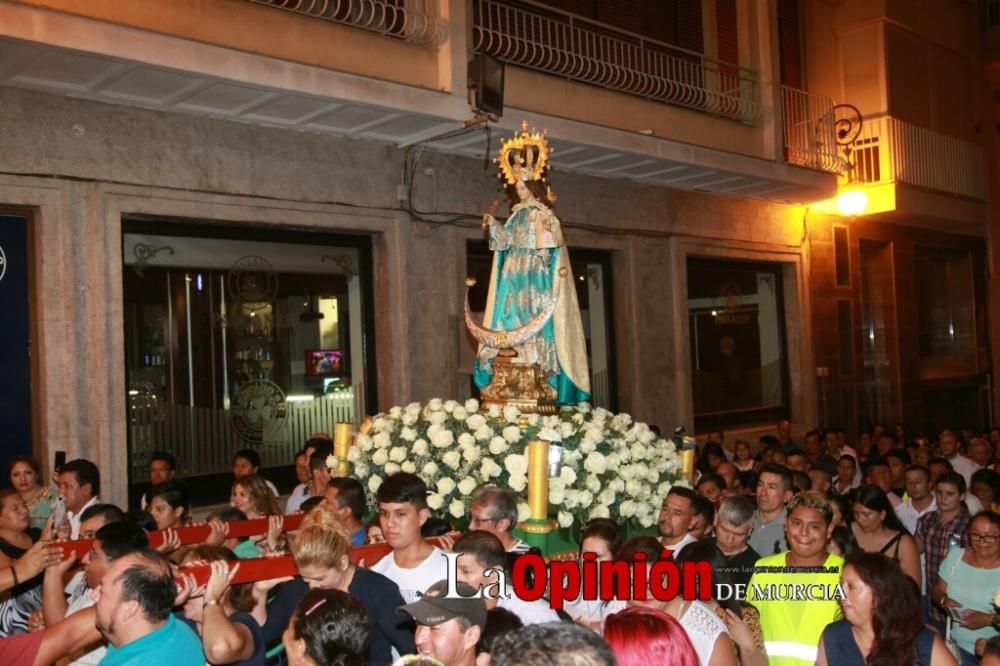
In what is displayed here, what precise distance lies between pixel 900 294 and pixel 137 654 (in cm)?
1717

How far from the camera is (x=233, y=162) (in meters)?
9.14

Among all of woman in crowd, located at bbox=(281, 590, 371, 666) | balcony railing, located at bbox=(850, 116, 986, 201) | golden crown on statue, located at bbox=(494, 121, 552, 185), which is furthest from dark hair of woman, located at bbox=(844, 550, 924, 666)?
balcony railing, located at bbox=(850, 116, 986, 201)

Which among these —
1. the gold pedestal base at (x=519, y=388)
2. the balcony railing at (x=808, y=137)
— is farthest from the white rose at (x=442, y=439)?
the balcony railing at (x=808, y=137)

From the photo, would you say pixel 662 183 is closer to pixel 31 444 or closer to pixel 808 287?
pixel 808 287

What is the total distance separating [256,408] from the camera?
9742 mm

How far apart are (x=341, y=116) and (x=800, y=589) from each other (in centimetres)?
648

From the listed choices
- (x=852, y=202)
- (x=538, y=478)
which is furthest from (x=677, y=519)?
(x=852, y=202)

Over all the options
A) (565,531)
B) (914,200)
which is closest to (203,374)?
(565,531)

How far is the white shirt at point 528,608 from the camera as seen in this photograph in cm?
377

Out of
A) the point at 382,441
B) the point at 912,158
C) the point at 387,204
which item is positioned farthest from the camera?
the point at 912,158

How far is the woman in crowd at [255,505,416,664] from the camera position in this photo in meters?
3.81

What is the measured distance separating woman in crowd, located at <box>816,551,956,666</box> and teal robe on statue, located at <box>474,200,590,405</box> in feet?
12.0

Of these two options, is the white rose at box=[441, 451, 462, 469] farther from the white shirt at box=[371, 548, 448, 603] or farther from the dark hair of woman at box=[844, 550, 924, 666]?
the dark hair of woman at box=[844, 550, 924, 666]

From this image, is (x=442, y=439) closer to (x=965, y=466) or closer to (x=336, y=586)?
(x=336, y=586)
